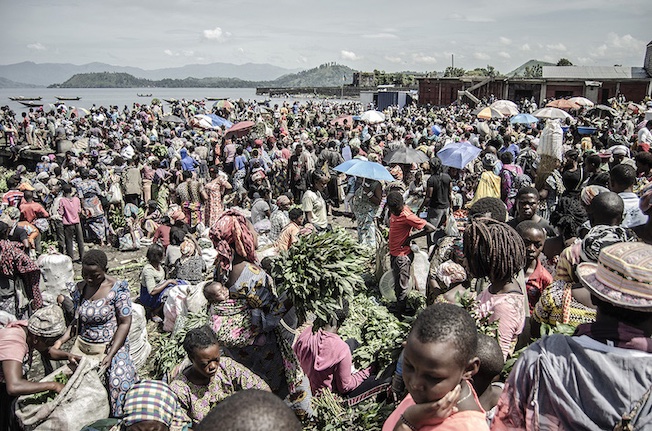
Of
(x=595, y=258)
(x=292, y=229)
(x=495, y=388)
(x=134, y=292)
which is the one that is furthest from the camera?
(x=134, y=292)

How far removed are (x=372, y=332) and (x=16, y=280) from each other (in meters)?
4.85

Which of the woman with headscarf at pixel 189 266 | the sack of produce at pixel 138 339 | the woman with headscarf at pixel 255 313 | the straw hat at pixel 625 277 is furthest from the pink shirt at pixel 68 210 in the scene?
the straw hat at pixel 625 277

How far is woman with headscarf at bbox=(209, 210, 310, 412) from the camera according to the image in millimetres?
3656

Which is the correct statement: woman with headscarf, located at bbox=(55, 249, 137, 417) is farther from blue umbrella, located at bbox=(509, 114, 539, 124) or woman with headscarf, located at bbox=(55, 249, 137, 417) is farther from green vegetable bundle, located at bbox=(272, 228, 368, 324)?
blue umbrella, located at bbox=(509, 114, 539, 124)

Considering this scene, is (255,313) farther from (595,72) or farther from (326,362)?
(595,72)

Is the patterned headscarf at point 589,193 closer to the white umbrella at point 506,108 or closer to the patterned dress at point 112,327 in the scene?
the patterned dress at point 112,327

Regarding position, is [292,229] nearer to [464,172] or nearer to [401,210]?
[401,210]

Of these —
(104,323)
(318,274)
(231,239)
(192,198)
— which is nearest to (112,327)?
(104,323)

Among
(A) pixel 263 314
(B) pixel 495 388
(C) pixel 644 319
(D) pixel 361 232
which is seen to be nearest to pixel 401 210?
(D) pixel 361 232

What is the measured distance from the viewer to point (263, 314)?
12.1 ft

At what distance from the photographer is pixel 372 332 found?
4973 mm

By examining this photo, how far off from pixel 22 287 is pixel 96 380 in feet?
10.5

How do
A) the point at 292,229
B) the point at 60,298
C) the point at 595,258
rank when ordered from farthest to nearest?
the point at 292,229 < the point at 60,298 < the point at 595,258

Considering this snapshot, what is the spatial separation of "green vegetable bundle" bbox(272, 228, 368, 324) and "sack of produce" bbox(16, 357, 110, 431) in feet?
6.29
